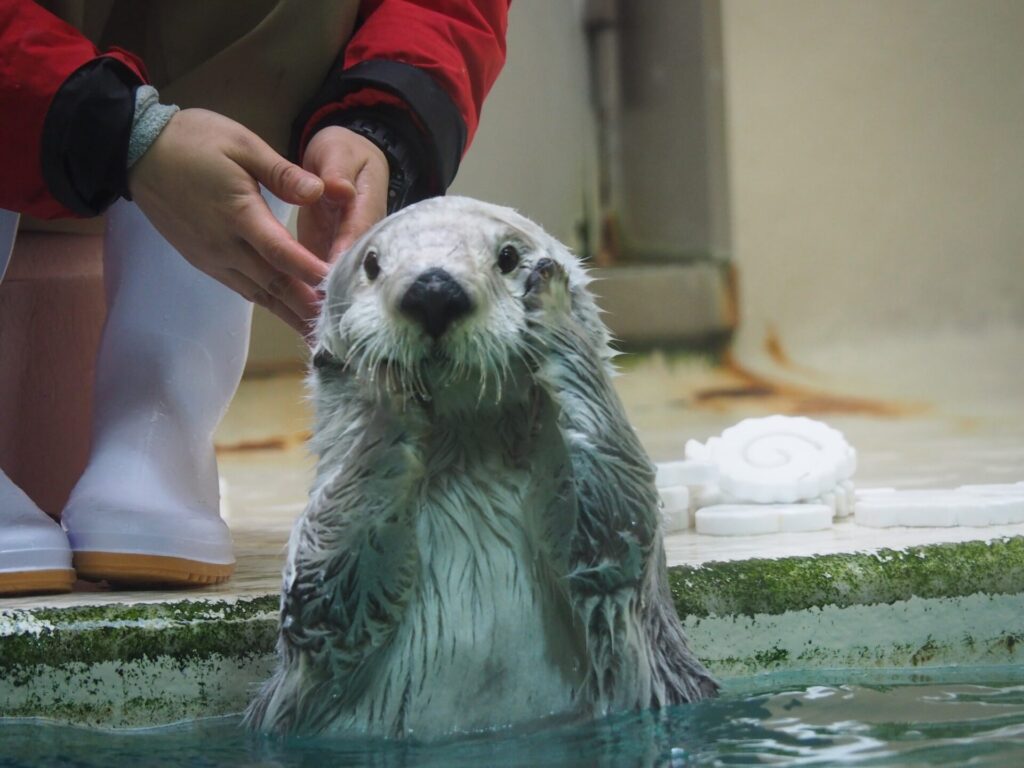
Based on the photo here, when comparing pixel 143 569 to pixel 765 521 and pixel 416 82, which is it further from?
pixel 765 521

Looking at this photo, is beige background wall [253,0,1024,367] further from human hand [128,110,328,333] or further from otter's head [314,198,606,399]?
otter's head [314,198,606,399]

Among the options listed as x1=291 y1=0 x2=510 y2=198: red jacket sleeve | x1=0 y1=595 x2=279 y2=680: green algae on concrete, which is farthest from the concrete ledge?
x1=291 y1=0 x2=510 y2=198: red jacket sleeve

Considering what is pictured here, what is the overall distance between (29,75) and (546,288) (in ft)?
2.10

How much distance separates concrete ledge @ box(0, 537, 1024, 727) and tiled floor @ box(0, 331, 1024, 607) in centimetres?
13

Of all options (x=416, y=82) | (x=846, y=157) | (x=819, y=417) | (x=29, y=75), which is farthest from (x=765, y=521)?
(x=846, y=157)

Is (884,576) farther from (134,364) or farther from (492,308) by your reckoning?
(134,364)

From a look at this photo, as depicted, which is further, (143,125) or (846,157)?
(846,157)

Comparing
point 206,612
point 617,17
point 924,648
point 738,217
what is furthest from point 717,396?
point 206,612

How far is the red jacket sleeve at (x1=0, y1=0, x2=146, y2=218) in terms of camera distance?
64.7 inches

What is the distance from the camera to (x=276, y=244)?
5.26 feet

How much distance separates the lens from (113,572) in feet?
6.27

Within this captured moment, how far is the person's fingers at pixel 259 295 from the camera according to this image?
1733 millimetres

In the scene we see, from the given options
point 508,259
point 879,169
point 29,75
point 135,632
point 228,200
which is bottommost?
point 135,632

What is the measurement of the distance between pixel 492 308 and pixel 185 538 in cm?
72
